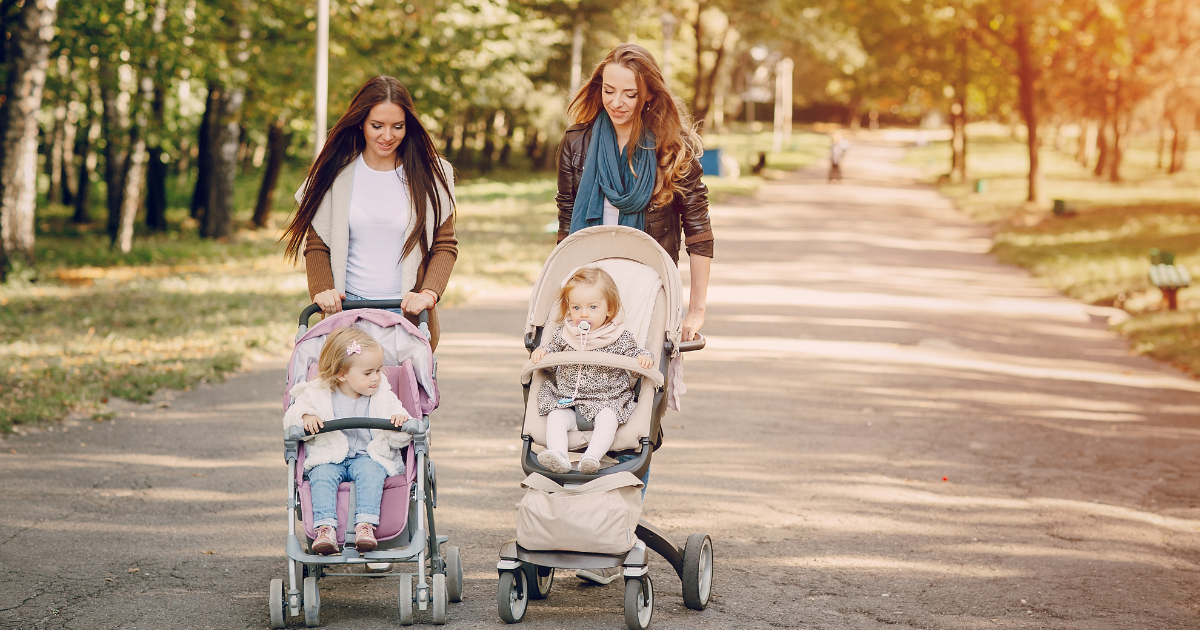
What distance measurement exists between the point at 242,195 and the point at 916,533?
1222 inches

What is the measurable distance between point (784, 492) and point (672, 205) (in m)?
2.24

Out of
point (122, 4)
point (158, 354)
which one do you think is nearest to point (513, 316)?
point (158, 354)

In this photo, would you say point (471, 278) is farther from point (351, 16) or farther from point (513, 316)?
point (351, 16)

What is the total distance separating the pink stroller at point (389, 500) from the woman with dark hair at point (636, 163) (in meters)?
0.73

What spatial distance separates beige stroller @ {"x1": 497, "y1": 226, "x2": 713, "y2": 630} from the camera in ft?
13.1

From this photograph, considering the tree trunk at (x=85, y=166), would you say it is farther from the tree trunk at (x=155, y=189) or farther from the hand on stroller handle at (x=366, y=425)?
the hand on stroller handle at (x=366, y=425)

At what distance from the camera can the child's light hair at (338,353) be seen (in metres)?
4.06

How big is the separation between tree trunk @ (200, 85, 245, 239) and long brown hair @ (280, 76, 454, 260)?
52.5ft

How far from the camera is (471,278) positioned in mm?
14219

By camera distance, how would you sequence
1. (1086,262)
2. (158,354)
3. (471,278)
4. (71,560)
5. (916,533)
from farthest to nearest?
(1086,262)
(471,278)
(158,354)
(916,533)
(71,560)

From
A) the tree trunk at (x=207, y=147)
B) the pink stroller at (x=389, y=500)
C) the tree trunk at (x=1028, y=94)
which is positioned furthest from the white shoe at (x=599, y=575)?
the tree trunk at (x=1028, y=94)

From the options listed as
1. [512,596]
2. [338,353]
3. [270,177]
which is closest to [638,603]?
[512,596]

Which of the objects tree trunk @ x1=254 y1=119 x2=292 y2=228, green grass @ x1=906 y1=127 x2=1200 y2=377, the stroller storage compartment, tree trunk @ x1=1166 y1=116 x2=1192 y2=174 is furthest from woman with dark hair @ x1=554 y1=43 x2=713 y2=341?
tree trunk @ x1=1166 y1=116 x2=1192 y2=174

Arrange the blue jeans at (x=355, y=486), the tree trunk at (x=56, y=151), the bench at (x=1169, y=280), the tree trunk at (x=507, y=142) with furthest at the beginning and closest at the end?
1. the tree trunk at (x=507, y=142)
2. the tree trunk at (x=56, y=151)
3. the bench at (x=1169, y=280)
4. the blue jeans at (x=355, y=486)
